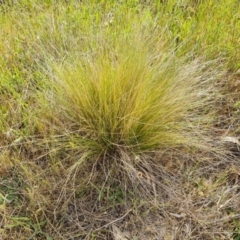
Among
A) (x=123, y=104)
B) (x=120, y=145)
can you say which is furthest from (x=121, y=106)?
(x=120, y=145)

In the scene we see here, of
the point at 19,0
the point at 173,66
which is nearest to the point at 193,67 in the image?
the point at 173,66

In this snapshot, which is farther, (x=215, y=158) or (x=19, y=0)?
(x=19, y=0)

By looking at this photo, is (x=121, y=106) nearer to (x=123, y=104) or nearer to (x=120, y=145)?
(x=123, y=104)

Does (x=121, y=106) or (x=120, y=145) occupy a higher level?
(x=121, y=106)

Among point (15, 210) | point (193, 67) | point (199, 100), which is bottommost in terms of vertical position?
point (15, 210)

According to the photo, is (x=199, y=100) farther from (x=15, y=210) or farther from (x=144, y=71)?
(x=15, y=210)

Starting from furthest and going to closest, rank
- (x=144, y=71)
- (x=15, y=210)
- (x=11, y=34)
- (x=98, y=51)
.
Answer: (x=11, y=34)
(x=98, y=51)
(x=144, y=71)
(x=15, y=210)

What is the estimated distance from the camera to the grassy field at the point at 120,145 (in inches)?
56.4

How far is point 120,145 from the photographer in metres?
1.51

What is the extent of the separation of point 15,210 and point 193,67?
1.01 metres

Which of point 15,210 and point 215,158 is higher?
point 215,158

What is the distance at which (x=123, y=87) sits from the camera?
5.02 feet

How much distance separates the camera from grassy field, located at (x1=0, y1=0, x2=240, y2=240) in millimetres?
1434

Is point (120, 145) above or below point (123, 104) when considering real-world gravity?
below
